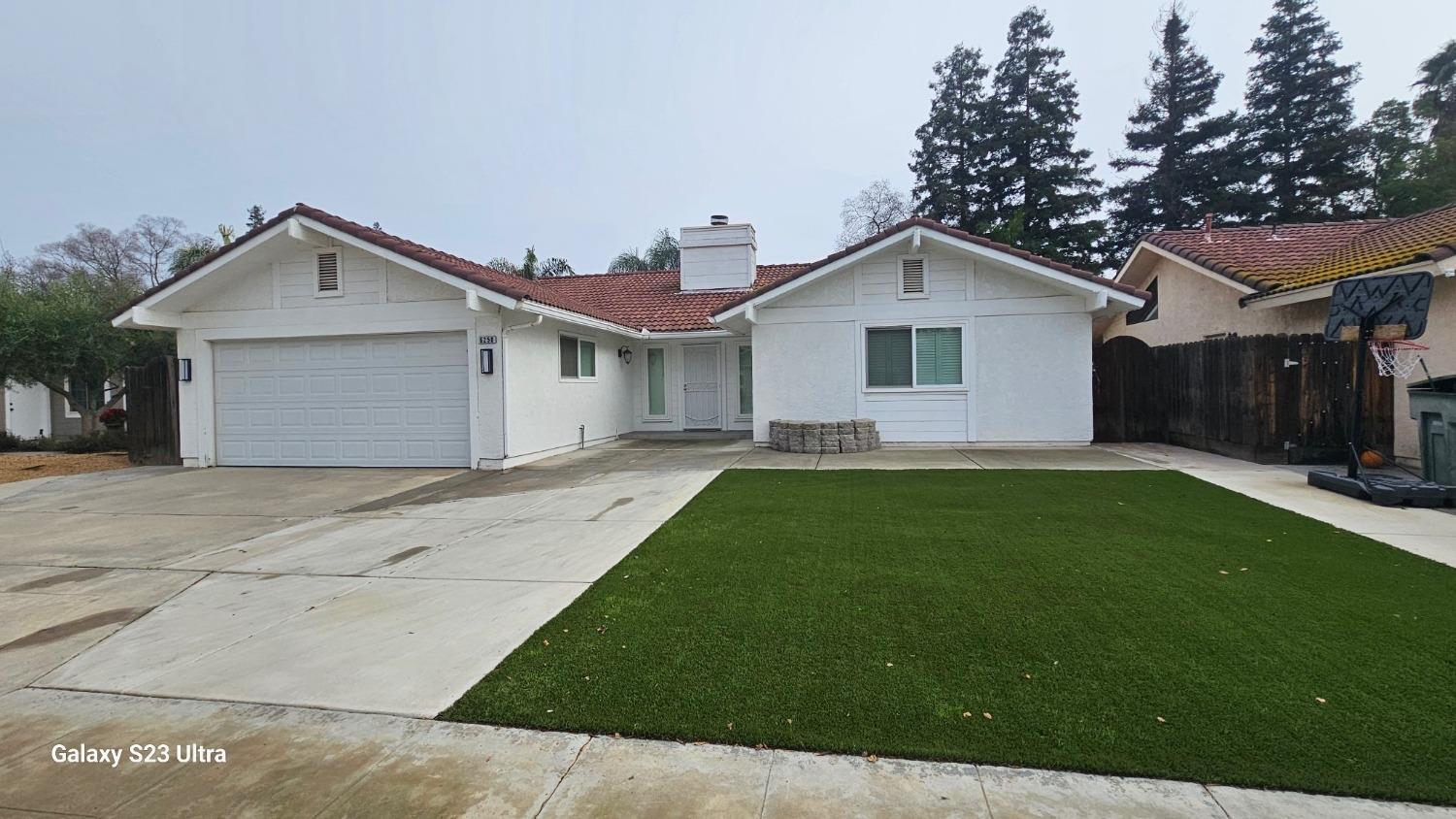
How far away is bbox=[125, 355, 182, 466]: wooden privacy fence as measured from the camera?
12.2 meters

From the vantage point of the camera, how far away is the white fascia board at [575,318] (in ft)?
34.4

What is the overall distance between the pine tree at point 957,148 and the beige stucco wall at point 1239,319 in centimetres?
1561

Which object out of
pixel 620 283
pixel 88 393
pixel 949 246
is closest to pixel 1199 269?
pixel 949 246

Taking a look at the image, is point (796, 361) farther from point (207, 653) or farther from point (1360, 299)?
point (207, 653)

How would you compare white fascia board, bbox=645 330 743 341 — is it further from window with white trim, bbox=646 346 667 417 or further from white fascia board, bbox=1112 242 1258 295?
white fascia board, bbox=1112 242 1258 295

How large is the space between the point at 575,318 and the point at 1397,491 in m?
11.2

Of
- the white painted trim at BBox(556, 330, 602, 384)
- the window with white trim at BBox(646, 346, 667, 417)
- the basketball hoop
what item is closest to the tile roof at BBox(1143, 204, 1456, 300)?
the basketball hoop

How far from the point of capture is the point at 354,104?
50.9 ft

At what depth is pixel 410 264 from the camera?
10.5 m

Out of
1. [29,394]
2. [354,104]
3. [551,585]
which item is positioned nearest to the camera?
[551,585]

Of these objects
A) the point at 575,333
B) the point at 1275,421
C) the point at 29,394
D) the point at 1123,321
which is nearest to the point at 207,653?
the point at 575,333

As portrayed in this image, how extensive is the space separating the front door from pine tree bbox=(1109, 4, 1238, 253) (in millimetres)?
25519

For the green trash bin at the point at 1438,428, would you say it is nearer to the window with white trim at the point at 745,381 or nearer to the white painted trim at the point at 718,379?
the window with white trim at the point at 745,381

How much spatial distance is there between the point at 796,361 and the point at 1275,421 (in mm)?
7496
